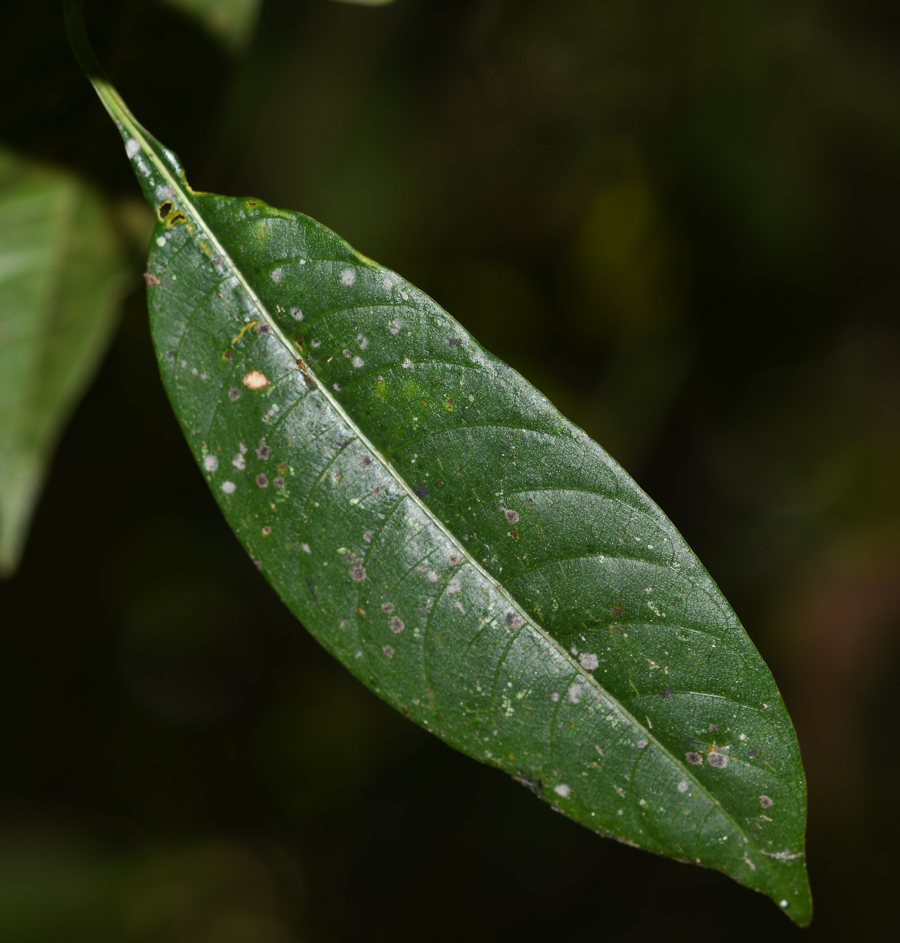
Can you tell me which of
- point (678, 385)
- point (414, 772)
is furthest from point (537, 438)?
point (414, 772)

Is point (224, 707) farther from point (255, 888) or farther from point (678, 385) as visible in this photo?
point (678, 385)

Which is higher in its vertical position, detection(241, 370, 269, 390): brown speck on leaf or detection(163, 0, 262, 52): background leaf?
detection(163, 0, 262, 52): background leaf

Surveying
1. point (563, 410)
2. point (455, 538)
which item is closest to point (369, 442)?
point (455, 538)

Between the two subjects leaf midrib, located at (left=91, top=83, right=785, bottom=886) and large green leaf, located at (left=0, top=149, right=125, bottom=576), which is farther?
large green leaf, located at (left=0, top=149, right=125, bottom=576)

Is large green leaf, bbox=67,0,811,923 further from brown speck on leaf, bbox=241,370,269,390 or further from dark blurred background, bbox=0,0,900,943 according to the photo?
dark blurred background, bbox=0,0,900,943

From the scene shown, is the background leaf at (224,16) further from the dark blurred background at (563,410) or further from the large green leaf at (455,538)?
the dark blurred background at (563,410)

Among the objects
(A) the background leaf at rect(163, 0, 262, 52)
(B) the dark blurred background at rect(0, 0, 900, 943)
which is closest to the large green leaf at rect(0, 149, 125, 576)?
(A) the background leaf at rect(163, 0, 262, 52)
